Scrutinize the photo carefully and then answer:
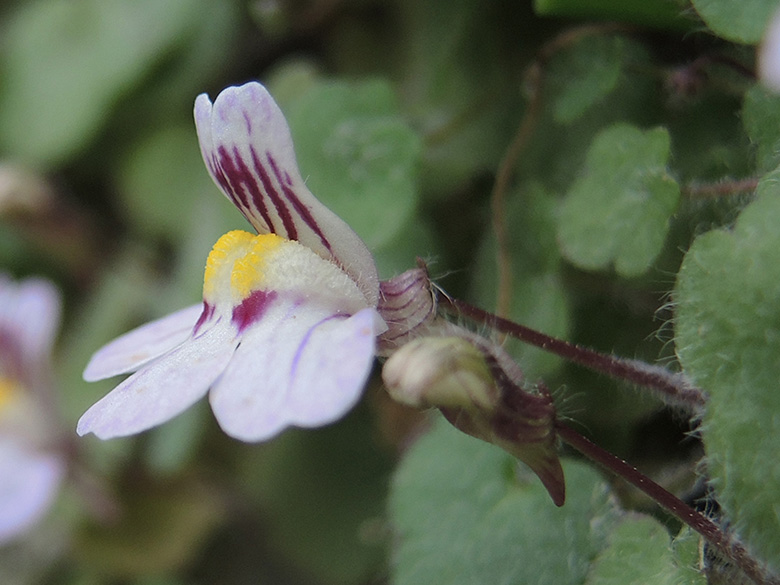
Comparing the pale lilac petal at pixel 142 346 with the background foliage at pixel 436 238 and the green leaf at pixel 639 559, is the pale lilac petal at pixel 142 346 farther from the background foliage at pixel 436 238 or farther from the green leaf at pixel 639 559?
the green leaf at pixel 639 559

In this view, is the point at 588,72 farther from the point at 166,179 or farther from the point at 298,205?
the point at 166,179

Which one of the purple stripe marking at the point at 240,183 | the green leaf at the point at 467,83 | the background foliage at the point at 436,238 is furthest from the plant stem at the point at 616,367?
the green leaf at the point at 467,83

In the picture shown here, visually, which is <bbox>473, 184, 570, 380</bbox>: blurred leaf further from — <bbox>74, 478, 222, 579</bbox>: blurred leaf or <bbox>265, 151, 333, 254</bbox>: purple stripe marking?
<bbox>74, 478, 222, 579</bbox>: blurred leaf

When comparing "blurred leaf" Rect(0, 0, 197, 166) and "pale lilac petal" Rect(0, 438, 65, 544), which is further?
"blurred leaf" Rect(0, 0, 197, 166)

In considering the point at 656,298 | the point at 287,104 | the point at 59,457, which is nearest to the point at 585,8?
the point at 656,298

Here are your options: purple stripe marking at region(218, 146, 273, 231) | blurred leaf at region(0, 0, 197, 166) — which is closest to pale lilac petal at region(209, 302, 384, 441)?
purple stripe marking at region(218, 146, 273, 231)

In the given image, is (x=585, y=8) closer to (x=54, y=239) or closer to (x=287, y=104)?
(x=287, y=104)

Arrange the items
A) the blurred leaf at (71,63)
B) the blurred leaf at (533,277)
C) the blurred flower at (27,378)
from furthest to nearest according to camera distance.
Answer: the blurred leaf at (71,63) → the blurred flower at (27,378) → the blurred leaf at (533,277)
